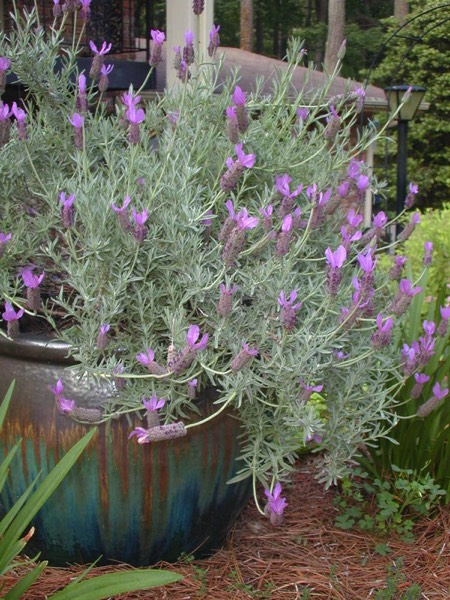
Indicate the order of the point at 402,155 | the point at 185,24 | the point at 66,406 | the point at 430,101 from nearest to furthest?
the point at 66,406 < the point at 185,24 < the point at 402,155 < the point at 430,101

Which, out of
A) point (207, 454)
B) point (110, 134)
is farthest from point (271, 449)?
point (110, 134)

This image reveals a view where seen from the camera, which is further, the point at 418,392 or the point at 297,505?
the point at 297,505

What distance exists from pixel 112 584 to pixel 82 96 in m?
1.22

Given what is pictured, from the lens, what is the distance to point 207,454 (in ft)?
7.04

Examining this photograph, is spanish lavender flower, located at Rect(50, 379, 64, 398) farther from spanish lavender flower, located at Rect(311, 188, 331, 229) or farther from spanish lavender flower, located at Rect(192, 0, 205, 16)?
spanish lavender flower, located at Rect(192, 0, 205, 16)

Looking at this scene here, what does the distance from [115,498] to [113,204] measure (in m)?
0.75

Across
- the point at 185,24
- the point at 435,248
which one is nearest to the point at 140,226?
the point at 185,24

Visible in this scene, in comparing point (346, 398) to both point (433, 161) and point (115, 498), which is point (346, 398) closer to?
point (115, 498)

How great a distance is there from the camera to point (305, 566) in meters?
2.35

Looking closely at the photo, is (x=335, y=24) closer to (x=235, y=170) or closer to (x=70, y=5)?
(x=70, y=5)

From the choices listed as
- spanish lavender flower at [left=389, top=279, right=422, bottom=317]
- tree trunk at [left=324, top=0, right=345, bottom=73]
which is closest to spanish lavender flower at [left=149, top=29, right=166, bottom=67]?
spanish lavender flower at [left=389, top=279, right=422, bottom=317]

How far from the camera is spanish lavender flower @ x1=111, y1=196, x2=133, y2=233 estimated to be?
184cm

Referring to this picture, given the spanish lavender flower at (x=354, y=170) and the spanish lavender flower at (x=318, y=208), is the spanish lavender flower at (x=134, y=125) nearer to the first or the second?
the spanish lavender flower at (x=318, y=208)

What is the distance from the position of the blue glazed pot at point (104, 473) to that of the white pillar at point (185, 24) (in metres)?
2.97
